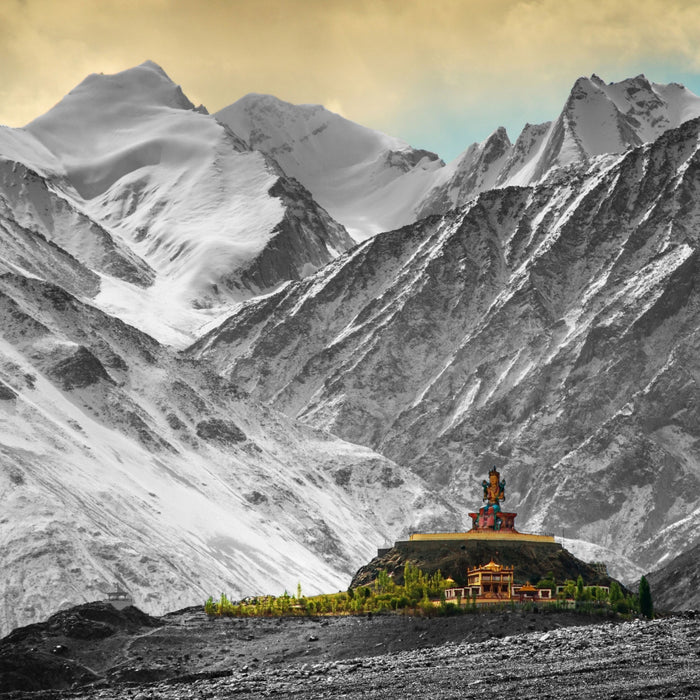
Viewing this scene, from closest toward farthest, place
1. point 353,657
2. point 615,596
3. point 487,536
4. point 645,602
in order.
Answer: point 353,657 → point 645,602 → point 615,596 → point 487,536

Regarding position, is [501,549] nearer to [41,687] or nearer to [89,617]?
[89,617]

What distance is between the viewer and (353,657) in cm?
10756

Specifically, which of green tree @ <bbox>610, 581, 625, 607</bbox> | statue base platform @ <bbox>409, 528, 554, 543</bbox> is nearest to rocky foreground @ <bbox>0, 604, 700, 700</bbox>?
green tree @ <bbox>610, 581, 625, 607</bbox>

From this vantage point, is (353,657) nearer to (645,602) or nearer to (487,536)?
(645,602)

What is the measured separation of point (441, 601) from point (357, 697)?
45993 mm

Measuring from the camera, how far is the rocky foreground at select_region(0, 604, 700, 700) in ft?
267

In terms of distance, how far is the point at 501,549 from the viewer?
477ft

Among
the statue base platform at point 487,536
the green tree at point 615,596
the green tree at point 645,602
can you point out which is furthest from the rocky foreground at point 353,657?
the statue base platform at point 487,536

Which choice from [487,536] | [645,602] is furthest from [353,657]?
[487,536]

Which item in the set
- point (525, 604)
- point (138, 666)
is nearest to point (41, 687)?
point (138, 666)

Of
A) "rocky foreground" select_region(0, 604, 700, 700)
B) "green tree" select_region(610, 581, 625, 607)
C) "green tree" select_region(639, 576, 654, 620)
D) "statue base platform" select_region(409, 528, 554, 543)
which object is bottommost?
"rocky foreground" select_region(0, 604, 700, 700)

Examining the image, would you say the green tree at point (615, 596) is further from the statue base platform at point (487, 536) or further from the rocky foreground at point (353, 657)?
the statue base platform at point (487, 536)

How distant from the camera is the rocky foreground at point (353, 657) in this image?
267ft

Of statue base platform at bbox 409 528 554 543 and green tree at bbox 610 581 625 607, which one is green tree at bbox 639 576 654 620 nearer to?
green tree at bbox 610 581 625 607
